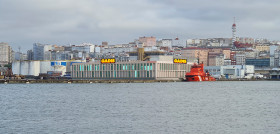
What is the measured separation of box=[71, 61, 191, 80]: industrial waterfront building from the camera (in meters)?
145

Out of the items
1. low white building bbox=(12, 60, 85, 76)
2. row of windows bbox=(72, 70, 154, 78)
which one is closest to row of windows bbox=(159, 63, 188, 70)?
row of windows bbox=(72, 70, 154, 78)

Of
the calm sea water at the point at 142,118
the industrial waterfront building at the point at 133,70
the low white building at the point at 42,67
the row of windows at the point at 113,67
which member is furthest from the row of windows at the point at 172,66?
the calm sea water at the point at 142,118

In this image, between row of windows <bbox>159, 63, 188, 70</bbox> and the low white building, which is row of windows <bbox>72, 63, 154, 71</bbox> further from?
the low white building

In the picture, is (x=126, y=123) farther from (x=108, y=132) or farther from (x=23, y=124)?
(x=23, y=124)

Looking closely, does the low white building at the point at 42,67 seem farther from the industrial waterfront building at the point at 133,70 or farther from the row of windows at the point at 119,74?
the row of windows at the point at 119,74

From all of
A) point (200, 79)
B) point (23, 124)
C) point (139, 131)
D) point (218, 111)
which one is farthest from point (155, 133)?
point (200, 79)

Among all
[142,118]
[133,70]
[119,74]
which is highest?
[133,70]

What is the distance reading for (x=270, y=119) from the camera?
4034 centimetres

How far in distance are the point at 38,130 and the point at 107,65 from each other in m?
117

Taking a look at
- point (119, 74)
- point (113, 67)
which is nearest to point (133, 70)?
point (119, 74)

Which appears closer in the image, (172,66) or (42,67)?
(172,66)

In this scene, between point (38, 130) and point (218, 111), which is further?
point (218, 111)

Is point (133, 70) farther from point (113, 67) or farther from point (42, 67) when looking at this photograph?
point (42, 67)

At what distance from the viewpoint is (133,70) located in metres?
147
